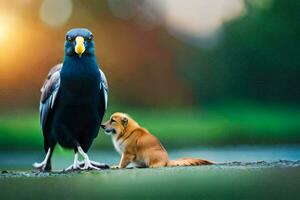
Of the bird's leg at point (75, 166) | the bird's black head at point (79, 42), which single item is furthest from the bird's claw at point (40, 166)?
the bird's black head at point (79, 42)

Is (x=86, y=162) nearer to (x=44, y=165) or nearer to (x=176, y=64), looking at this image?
(x=44, y=165)

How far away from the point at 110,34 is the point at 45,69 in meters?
0.36

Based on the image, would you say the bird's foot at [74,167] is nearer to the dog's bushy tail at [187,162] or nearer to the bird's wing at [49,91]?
the bird's wing at [49,91]

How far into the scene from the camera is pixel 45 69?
3.54 meters

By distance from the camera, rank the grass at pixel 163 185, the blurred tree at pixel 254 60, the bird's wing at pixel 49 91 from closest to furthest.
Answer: the grass at pixel 163 185 < the bird's wing at pixel 49 91 < the blurred tree at pixel 254 60

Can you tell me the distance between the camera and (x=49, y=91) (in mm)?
3496

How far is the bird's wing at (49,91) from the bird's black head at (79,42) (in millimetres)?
113

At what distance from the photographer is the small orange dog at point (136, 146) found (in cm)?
355

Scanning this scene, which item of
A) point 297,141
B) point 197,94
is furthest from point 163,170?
point 297,141

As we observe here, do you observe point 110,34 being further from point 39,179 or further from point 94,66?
point 39,179

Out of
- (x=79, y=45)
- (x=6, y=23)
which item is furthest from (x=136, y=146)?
(x=6, y=23)

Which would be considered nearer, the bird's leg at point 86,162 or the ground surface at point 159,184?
the ground surface at point 159,184

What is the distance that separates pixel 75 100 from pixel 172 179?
60 centimetres

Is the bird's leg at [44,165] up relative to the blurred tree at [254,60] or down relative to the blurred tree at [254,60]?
down
